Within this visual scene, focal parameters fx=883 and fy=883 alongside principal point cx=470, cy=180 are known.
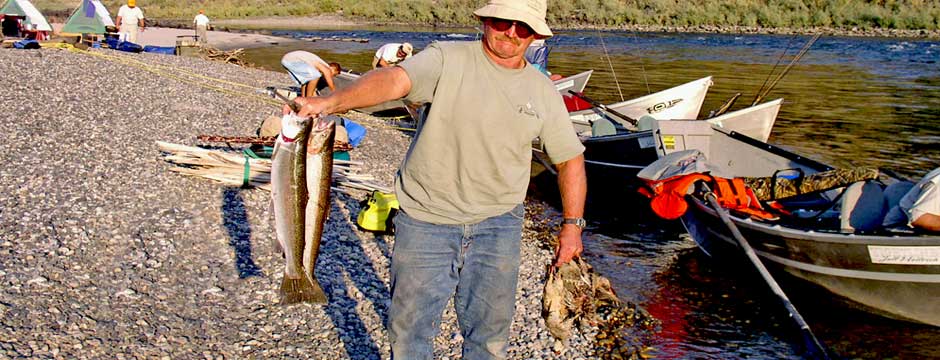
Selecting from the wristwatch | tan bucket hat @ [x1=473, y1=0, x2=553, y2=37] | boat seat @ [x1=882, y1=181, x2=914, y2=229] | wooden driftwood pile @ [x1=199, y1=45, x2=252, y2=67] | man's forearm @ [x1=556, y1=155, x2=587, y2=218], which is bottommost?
wooden driftwood pile @ [x1=199, y1=45, x2=252, y2=67]

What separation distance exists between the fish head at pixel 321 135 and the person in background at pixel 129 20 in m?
23.8

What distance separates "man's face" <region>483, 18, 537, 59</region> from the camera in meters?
3.88

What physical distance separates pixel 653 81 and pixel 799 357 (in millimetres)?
21679

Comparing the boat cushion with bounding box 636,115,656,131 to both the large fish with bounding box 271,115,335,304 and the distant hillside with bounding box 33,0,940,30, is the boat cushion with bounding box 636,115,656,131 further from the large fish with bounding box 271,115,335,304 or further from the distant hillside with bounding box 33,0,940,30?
the distant hillside with bounding box 33,0,940,30

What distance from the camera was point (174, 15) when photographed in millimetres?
79562

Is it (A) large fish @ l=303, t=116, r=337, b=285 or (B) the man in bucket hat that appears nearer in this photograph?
(B) the man in bucket hat

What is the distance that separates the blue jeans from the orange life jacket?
5.87 m

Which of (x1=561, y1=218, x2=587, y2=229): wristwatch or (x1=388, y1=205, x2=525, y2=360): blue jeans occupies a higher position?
(x1=561, y1=218, x2=587, y2=229): wristwatch

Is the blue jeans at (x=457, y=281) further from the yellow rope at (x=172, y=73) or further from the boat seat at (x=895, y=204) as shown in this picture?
the yellow rope at (x=172, y=73)

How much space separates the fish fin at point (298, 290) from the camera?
15.5ft

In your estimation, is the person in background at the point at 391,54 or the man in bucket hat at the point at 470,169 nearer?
the man in bucket hat at the point at 470,169

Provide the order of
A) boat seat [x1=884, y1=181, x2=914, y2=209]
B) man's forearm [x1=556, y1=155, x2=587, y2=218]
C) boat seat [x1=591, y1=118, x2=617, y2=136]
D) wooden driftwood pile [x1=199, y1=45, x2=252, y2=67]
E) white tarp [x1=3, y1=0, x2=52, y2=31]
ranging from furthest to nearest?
wooden driftwood pile [x1=199, y1=45, x2=252, y2=67] → white tarp [x1=3, y1=0, x2=52, y2=31] → boat seat [x1=591, y1=118, x2=617, y2=136] → boat seat [x1=884, y1=181, x2=914, y2=209] → man's forearm [x1=556, y1=155, x2=587, y2=218]

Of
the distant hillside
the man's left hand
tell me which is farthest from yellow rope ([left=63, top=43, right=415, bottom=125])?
the distant hillside

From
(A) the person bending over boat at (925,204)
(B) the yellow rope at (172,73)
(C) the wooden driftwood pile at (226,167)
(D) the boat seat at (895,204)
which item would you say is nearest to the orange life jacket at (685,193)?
(D) the boat seat at (895,204)
